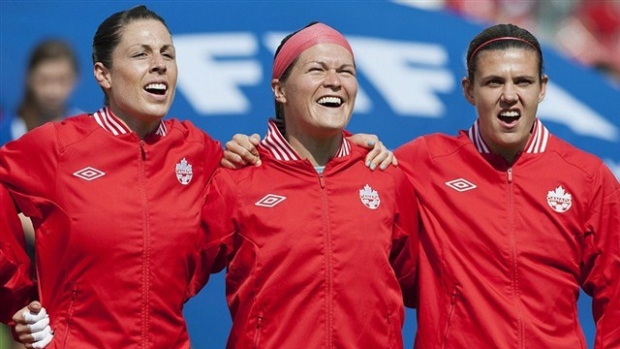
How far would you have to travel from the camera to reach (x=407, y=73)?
6914 mm

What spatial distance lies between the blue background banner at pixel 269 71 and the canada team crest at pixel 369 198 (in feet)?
6.08

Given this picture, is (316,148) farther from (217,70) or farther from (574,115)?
(574,115)

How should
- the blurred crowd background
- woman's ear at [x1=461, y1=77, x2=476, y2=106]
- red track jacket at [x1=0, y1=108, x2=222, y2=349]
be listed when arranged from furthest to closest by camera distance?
1. the blurred crowd background
2. woman's ear at [x1=461, y1=77, x2=476, y2=106]
3. red track jacket at [x1=0, y1=108, x2=222, y2=349]

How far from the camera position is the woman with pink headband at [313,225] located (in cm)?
443

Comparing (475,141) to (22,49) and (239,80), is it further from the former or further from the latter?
(22,49)

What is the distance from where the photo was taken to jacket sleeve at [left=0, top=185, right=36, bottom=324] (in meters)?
4.45

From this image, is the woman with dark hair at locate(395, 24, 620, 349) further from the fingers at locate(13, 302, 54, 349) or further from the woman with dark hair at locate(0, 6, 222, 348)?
the fingers at locate(13, 302, 54, 349)

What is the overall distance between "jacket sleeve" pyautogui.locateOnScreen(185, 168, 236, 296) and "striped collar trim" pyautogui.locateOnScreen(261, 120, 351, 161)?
194 mm

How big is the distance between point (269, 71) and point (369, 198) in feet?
7.31

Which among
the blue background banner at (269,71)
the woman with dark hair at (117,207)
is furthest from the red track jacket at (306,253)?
the blue background banner at (269,71)

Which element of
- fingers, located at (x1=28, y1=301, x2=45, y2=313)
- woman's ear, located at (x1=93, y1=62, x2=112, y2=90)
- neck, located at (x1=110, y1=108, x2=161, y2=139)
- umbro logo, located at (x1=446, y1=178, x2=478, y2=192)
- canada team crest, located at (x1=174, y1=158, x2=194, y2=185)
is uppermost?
woman's ear, located at (x1=93, y1=62, x2=112, y2=90)

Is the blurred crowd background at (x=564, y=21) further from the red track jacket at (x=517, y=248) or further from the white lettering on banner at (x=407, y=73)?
the red track jacket at (x=517, y=248)

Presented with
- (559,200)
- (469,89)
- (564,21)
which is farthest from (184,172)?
(564,21)

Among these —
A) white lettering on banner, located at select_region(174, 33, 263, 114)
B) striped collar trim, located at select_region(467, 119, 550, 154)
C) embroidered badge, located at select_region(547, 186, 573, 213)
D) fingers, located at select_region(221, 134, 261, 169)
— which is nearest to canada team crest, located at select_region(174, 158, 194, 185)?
fingers, located at select_region(221, 134, 261, 169)
